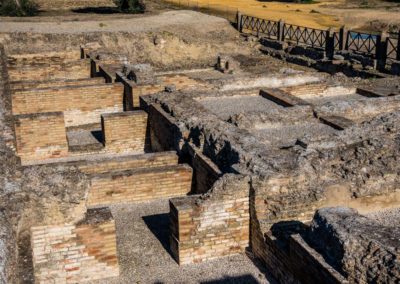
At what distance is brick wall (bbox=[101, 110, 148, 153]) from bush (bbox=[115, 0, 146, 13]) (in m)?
22.4

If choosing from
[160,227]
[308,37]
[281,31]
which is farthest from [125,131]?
[281,31]

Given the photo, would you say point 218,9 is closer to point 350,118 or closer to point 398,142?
point 350,118

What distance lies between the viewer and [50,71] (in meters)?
18.0

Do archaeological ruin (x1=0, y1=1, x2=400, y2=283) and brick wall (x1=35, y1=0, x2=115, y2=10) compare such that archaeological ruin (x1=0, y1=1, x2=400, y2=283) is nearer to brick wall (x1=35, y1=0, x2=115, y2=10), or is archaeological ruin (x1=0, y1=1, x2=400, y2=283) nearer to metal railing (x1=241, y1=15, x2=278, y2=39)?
metal railing (x1=241, y1=15, x2=278, y2=39)

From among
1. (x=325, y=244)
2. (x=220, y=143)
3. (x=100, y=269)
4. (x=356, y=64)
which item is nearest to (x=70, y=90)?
(x=220, y=143)

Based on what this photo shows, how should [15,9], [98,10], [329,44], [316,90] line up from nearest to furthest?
[316,90] < [329,44] < [15,9] < [98,10]

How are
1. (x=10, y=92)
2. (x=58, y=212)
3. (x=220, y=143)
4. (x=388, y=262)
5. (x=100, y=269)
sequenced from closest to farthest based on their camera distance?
(x=388, y=262) → (x=58, y=212) → (x=100, y=269) → (x=220, y=143) → (x=10, y=92)

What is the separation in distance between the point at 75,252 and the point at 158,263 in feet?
4.13

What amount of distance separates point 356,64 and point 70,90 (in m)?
11.9

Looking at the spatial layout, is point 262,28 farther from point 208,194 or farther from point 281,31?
point 208,194

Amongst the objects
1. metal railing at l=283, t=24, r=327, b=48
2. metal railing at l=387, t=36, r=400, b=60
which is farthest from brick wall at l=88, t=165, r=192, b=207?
metal railing at l=283, t=24, r=327, b=48

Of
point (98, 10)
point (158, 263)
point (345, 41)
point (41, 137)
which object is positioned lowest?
point (158, 263)

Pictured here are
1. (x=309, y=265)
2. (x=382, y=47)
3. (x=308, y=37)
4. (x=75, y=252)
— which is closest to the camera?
(x=309, y=265)

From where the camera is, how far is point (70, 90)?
14344 mm
